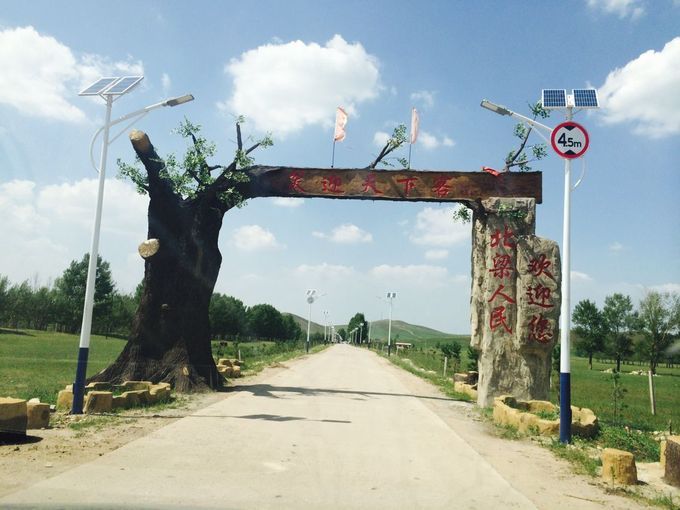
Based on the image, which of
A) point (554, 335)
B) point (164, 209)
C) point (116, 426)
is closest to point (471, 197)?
point (554, 335)

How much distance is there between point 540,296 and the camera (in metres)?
12.6

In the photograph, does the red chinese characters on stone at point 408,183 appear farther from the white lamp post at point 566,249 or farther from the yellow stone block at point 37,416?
the yellow stone block at point 37,416

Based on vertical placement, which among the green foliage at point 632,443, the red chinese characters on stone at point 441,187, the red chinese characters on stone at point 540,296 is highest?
the red chinese characters on stone at point 441,187

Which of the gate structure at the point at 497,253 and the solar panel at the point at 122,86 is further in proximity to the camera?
the gate structure at the point at 497,253

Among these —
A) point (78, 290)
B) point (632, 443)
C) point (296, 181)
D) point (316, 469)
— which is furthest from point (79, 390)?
point (78, 290)

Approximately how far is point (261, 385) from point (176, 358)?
3.44 meters

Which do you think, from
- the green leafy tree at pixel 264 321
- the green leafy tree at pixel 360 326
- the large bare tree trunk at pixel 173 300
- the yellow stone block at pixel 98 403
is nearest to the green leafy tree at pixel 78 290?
the green leafy tree at pixel 264 321

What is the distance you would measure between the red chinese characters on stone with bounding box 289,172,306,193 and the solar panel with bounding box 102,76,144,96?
16.3 feet

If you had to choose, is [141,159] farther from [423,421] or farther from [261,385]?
[423,421]

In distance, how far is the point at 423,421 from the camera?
10.6 m

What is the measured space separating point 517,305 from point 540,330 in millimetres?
786

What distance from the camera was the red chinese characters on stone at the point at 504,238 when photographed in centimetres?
1312

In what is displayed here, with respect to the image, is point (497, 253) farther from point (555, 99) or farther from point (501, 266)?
point (555, 99)

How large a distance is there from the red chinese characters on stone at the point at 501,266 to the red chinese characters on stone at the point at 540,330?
1.25 meters
